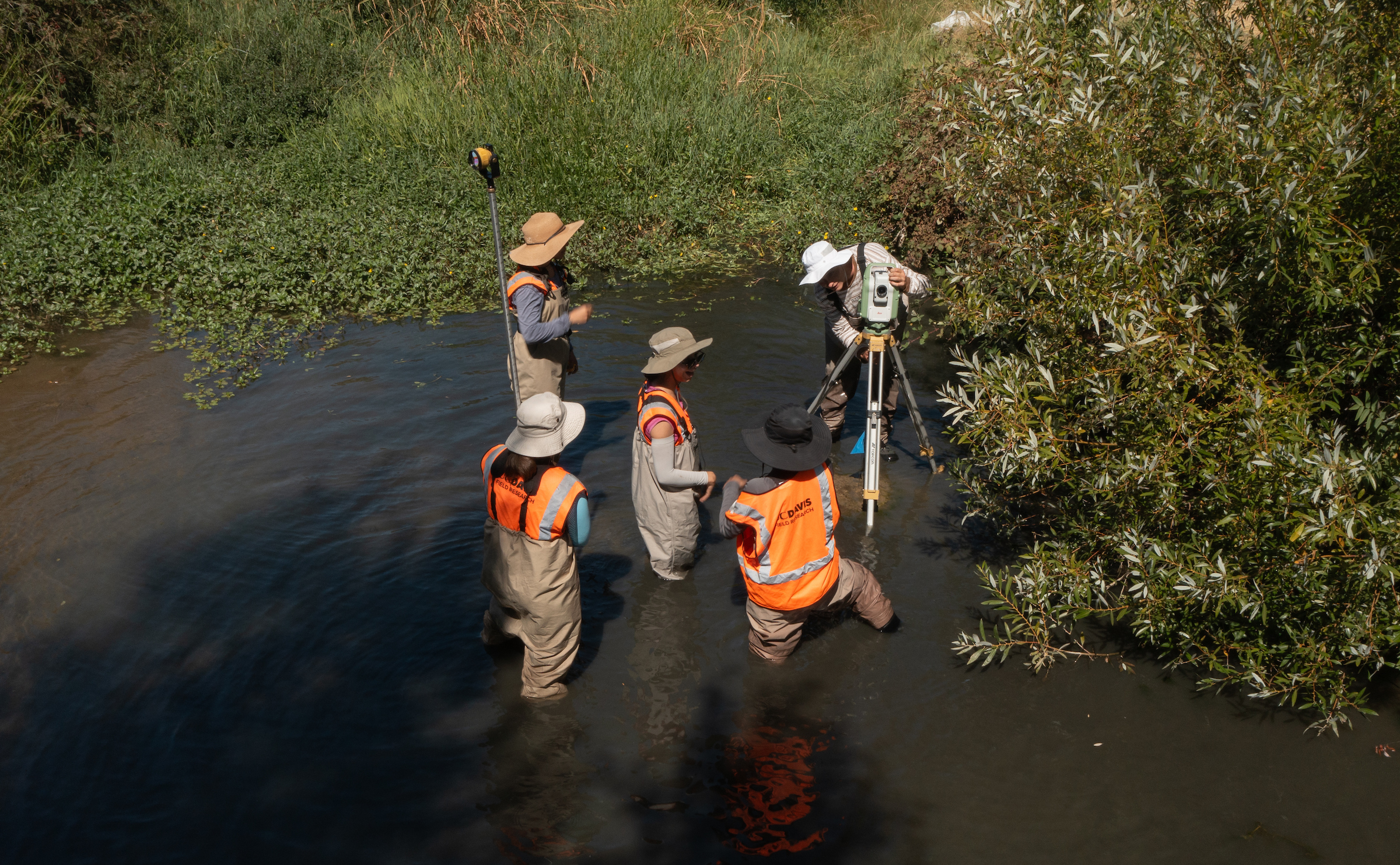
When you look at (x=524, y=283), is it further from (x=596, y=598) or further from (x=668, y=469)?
(x=596, y=598)

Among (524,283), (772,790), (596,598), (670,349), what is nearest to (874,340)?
(670,349)

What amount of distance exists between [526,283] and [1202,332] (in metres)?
4.08

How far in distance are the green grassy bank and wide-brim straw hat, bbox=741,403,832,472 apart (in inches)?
251

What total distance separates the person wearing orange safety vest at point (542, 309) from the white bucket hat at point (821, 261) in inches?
61.9

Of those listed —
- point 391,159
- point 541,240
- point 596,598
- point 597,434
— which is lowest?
point 597,434

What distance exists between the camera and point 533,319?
20.9 ft

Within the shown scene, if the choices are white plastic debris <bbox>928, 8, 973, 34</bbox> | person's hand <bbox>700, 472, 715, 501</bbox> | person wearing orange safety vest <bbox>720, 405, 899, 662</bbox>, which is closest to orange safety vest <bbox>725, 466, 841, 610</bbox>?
person wearing orange safety vest <bbox>720, 405, 899, 662</bbox>

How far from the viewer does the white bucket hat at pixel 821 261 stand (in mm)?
6355

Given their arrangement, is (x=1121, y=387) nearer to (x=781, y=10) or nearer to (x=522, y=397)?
(x=522, y=397)

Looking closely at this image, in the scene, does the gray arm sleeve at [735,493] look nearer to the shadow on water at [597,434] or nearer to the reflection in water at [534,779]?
the reflection in water at [534,779]

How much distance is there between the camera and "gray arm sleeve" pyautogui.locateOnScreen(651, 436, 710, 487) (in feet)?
17.0

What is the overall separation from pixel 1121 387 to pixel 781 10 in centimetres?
1872

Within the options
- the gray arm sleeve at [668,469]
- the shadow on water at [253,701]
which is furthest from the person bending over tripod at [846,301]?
the shadow on water at [253,701]

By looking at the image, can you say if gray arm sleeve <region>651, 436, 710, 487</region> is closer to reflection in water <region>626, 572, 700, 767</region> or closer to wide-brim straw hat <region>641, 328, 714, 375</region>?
wide-brim straw hat <region>641, 328, 714, 375</region>
